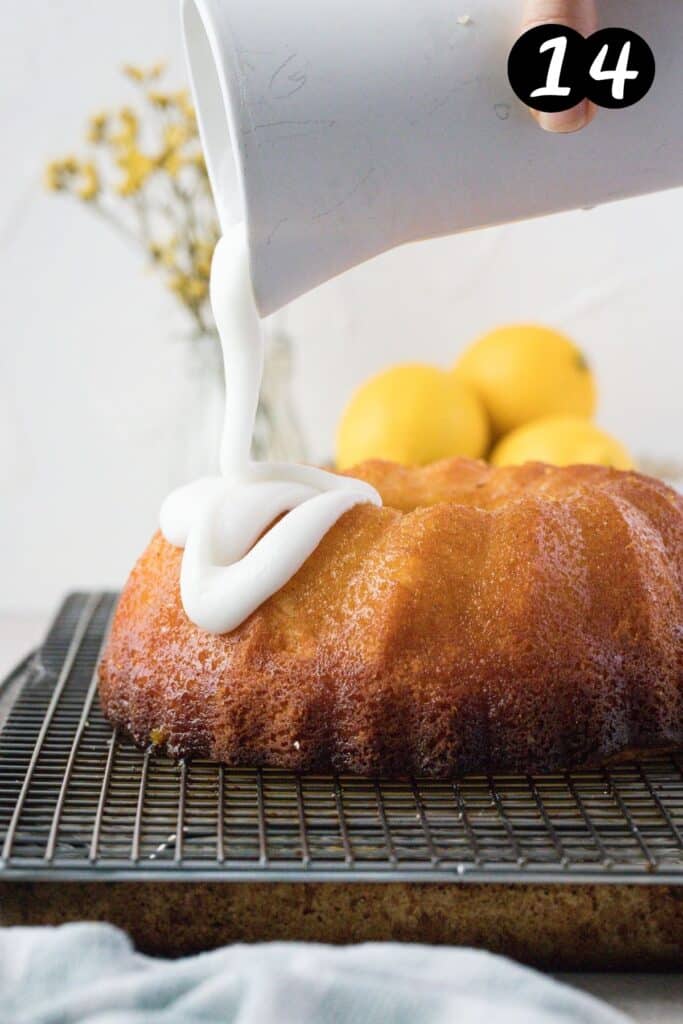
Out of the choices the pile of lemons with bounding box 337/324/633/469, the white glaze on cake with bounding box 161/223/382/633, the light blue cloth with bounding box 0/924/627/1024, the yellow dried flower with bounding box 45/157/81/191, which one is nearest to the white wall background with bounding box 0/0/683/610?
the pile of lemons with bounding box 337/324/633/469

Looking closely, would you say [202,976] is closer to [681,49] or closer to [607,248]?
[681,49]

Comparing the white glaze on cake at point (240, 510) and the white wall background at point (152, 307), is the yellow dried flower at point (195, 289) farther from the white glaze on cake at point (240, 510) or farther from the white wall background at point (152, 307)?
the white glaze on cake at point (240, 510)

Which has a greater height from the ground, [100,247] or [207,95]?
[207,95]

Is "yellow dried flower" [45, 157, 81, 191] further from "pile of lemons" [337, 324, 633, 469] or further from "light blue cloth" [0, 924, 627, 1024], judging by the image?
"light blue cloth" [0, 924, 627, 1024]

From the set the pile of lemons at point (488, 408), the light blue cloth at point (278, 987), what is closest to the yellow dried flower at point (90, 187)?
the pile of lemons at point (488, 408)

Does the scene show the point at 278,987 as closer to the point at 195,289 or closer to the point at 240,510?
the point at 240,510

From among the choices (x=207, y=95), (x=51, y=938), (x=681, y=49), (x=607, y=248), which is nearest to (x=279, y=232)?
(x=207, y=95)
